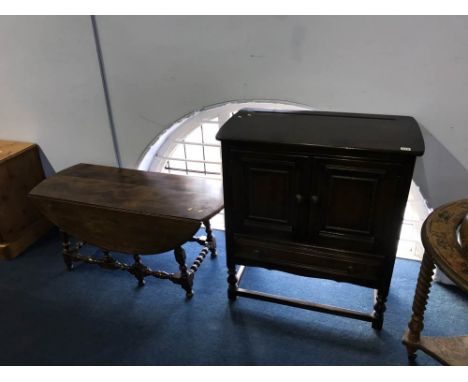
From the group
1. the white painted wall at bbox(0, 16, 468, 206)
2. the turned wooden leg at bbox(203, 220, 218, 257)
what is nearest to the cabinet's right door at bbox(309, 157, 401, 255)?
the white painted wall at bbox(0, 16, 468, 206)

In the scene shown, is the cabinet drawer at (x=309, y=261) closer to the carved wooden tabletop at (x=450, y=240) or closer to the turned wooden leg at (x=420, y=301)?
the turned wooden leg at (x=420, y=301)

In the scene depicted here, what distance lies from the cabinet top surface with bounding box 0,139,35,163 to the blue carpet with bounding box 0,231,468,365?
0.84 m

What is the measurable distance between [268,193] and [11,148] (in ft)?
7.04

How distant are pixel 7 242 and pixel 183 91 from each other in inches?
70.2

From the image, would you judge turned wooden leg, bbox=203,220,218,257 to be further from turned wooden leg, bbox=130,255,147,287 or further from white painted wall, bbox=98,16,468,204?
white painted wall, bbox=98,16,468,204

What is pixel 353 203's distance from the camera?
6.13 ft

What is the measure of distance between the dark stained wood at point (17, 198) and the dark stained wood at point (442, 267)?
2.76 meters

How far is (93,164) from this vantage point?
2.90 m

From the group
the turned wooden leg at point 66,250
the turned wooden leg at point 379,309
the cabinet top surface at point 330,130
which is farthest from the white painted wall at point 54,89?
the turned wooden leg at point 379,309

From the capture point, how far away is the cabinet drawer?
79.4 inches

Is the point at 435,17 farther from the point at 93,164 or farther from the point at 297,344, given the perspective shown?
the point at 93,164

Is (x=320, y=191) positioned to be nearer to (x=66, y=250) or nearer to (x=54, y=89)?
(x=66, y=250)

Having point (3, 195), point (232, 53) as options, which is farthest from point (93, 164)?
point (232, 53)

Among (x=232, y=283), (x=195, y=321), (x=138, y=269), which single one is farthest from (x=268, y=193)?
(x=138, y=269)
